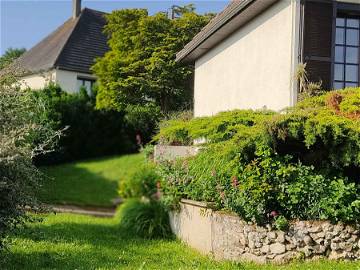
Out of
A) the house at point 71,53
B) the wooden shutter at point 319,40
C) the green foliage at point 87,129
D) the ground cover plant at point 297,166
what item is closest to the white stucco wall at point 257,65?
the wooden shutter at point 319,40

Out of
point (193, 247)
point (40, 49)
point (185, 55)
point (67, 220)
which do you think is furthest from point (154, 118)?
point (40, 49)

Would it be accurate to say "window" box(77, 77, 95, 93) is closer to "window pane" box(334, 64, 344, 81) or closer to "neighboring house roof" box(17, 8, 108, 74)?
"neighboring house roof" box(17, 8, 108, 74)

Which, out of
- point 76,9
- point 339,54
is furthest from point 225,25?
point 76,9

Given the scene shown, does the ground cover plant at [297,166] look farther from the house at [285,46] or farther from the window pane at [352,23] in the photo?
the window pane at [352,23]

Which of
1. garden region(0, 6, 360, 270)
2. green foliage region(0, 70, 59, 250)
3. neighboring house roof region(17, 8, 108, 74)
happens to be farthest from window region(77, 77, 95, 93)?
green foliage region(0, 70, 59, 250)

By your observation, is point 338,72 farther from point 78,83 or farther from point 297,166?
point 78,83

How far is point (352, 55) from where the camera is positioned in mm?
11281

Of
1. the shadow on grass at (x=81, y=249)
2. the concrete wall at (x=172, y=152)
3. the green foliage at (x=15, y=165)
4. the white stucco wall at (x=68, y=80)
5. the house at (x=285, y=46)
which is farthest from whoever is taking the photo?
the white stucco wall at (x=68, y=80)

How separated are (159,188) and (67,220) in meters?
3.23

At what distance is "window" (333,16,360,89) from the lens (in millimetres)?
11141

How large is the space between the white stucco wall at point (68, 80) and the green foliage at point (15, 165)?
A: 2103 centimetres

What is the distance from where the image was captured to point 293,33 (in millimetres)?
10586

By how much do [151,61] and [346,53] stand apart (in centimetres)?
887

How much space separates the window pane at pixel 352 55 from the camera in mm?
11250
